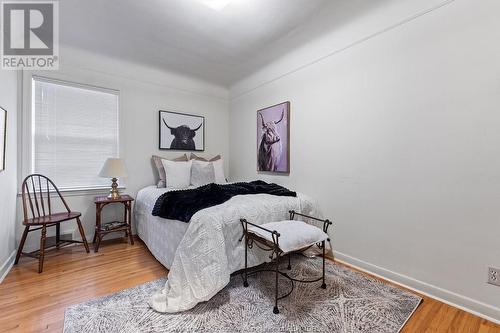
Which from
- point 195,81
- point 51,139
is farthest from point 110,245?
point 195,81

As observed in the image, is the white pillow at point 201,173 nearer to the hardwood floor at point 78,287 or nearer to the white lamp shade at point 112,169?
the white lamp shade at point 112,169

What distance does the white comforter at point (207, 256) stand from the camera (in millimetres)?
1704

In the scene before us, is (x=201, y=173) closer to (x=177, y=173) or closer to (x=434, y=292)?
(x=177, y=173)

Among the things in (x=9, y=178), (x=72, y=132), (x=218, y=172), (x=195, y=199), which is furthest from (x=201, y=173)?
(x=9, y=178)

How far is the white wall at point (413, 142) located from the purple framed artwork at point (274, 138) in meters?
0.32

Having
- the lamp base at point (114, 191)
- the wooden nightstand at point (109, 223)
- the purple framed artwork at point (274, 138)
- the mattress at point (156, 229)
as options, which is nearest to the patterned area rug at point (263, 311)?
the mattress at point (156, 229)

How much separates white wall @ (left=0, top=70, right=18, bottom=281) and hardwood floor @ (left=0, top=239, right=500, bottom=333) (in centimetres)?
20

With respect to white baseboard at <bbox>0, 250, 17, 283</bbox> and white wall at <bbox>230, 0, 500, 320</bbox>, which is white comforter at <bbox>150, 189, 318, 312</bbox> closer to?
white wall at <bbox>230, 0, 500, 320</bbox>

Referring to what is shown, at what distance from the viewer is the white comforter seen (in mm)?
1704

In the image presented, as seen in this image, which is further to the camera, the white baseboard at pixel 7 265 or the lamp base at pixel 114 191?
the lamp base at pixel 114 191

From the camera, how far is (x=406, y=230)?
201cm

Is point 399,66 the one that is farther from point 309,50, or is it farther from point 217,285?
point 217,285

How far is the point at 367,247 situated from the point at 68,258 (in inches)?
126

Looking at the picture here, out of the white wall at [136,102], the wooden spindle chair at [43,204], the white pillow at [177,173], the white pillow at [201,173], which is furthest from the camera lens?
the white pillow at [201,173]
